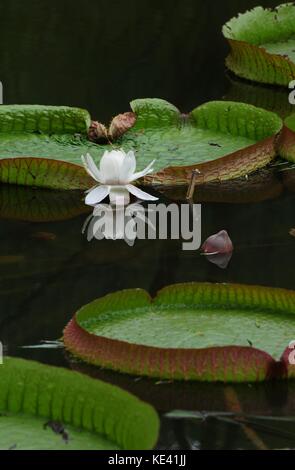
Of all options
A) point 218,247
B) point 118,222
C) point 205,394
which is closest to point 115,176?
point 118,222

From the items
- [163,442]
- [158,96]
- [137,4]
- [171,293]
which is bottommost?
[163,442]

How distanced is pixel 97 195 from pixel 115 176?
3.5 inches

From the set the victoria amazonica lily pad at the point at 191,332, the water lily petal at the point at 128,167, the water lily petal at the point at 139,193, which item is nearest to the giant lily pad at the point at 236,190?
the water lily petal at the point at 139,193

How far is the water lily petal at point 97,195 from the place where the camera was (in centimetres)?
403

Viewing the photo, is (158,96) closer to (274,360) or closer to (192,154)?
(192,154)

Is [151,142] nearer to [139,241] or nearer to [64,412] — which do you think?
[139,241]

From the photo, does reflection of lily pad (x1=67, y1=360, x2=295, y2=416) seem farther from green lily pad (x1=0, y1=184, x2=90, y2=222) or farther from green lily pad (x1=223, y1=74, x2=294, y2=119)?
green lily pad (x1=223, y1=74, x2=294, y2=119)

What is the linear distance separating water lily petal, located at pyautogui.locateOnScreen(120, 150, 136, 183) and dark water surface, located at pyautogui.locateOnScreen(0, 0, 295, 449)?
Result: 18 cm

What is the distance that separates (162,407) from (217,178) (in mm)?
1692

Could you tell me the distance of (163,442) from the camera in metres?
2.54

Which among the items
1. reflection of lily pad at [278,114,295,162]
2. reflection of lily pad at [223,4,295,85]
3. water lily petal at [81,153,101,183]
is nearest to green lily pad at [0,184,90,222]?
water lily petal at [81,153,101,183]

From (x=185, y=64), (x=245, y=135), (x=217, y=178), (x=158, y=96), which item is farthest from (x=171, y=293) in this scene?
(x=185, y=64)

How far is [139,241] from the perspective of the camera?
12.3 feet

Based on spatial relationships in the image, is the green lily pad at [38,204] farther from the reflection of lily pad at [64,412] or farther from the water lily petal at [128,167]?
the reflection of lily pad at [64,412]
